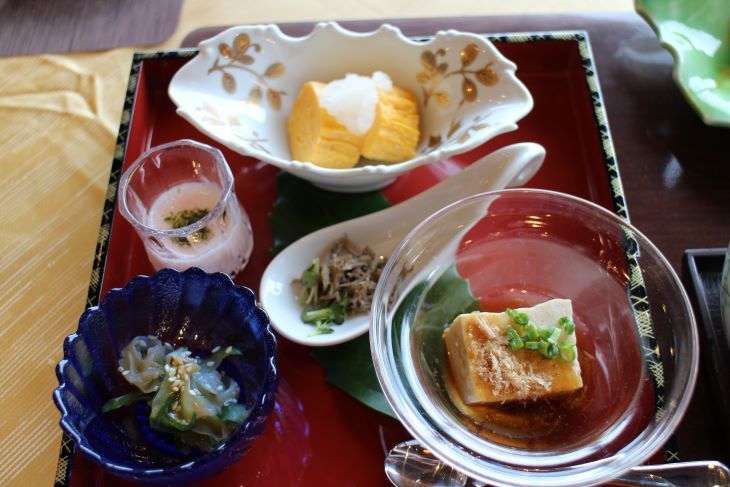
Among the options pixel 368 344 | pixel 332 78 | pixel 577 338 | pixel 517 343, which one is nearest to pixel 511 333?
pixel 517 343

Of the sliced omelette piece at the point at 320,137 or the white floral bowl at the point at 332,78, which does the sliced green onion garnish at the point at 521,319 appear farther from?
the sliced omelette piece at the point at 320,137

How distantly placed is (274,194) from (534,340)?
0.66m

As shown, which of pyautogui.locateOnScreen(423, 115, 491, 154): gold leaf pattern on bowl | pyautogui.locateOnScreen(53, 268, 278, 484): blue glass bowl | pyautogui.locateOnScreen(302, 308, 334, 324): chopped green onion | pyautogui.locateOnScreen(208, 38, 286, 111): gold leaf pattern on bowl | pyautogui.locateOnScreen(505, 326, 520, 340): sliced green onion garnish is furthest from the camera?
pyautogui.locateOnScreen(208, 38, 286, 111): gold leaf pattern on bowl

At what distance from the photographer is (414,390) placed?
1.03 m

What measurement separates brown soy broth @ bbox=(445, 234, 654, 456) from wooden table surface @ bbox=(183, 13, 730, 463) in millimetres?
173

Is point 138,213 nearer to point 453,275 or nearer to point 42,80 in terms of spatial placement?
point 453,275

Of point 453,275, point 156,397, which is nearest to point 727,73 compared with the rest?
point 453,275

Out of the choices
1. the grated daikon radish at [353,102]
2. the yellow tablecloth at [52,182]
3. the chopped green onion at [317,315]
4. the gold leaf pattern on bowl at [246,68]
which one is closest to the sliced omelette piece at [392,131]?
the grated daikon radish at [353,102]

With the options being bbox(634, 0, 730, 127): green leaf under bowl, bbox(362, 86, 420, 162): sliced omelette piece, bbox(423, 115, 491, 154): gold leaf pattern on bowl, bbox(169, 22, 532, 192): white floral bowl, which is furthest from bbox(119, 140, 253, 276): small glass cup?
bbox(634, 0, 730, 127): green leaf under bowl

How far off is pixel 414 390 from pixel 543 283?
0.36 metres

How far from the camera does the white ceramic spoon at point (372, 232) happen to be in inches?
45.9

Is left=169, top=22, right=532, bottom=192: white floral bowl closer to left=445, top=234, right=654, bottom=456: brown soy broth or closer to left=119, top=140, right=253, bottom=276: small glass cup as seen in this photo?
left=119, top=140, right=253, bottom=276: small glass cup

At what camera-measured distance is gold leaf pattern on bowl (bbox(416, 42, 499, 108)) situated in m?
1.37

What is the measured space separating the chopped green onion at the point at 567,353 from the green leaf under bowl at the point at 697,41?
739mm
